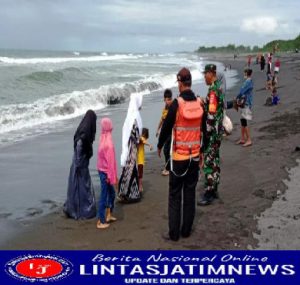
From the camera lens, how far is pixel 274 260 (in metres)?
4.42

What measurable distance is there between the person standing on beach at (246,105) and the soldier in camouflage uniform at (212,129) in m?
3.41

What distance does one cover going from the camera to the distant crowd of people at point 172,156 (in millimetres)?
5336

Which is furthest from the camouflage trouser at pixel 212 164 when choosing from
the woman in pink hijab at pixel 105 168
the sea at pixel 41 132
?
the sea at pixel 41 132

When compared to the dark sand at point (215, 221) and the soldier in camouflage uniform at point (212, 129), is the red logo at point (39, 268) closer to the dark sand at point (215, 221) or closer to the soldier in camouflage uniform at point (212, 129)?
the dark sand at point (215, 221)

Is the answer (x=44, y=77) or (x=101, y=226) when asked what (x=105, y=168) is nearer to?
(x=101, y=226)

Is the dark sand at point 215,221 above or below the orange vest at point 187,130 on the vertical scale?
below

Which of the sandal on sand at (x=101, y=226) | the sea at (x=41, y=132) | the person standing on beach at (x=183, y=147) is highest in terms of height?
the person standing on beach at (x=183, y=147)

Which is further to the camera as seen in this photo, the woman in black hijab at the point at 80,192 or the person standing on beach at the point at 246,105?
the person standing on beach at the point at 246,105

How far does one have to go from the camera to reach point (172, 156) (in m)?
5.44

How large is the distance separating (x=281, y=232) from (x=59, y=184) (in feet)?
13.0

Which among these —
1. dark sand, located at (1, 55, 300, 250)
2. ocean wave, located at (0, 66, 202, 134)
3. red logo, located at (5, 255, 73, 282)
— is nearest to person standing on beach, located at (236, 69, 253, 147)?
dark sand, located at (1, 55, 300, 250)

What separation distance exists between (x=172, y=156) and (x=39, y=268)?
1.96 m

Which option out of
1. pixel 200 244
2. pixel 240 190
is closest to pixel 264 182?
pixel 240 190

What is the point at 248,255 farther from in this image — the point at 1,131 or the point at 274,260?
the point at 1,131
